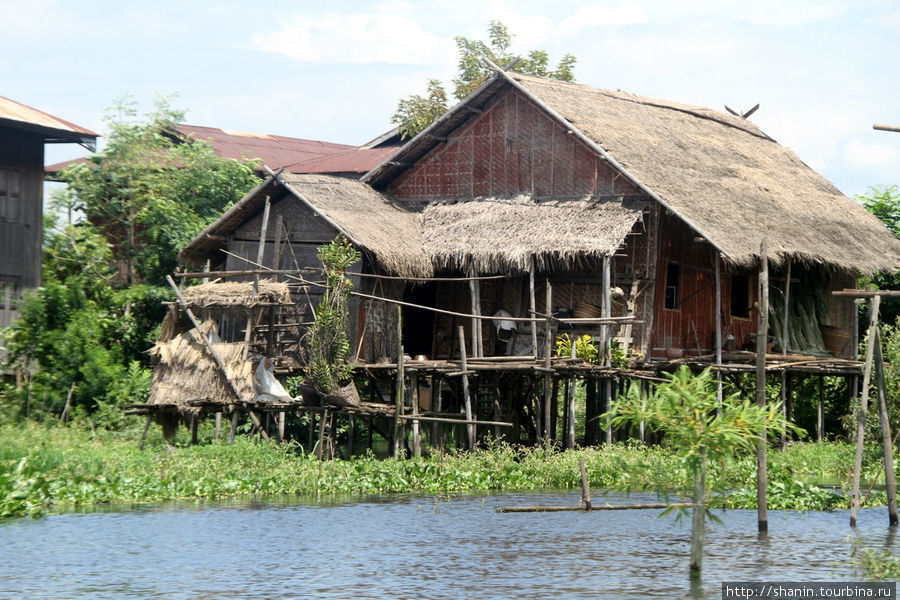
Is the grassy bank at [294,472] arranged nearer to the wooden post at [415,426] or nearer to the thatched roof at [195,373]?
the wooden post at [415,426]

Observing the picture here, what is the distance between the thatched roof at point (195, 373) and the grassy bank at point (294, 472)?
0.90 meters

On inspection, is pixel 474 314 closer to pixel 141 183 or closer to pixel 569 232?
pixel 569 232

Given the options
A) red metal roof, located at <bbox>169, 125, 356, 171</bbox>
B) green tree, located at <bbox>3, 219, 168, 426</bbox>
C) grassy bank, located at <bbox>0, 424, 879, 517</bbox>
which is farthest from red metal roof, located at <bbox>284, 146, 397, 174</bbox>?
grassy bank, located at <bbox>0, 424, 879, 517</bbox>

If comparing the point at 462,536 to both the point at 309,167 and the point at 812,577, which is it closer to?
the point at 812,577

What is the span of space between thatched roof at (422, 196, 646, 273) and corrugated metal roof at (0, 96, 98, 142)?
844cm

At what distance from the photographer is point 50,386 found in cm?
2528

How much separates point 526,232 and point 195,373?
6.69 m

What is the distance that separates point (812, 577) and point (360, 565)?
188 inches

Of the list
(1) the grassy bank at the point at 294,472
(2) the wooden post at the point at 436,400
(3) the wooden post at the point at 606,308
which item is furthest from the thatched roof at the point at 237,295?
(3) the wooden post at the point at 606,308

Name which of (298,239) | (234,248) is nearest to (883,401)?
(298,239)

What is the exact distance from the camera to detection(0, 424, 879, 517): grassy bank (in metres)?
17.8

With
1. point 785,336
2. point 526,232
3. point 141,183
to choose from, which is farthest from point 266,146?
point 785,336

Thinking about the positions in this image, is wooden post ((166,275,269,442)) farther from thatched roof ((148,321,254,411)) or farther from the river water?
the river water

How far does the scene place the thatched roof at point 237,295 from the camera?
Answer: 2225 centimetres
